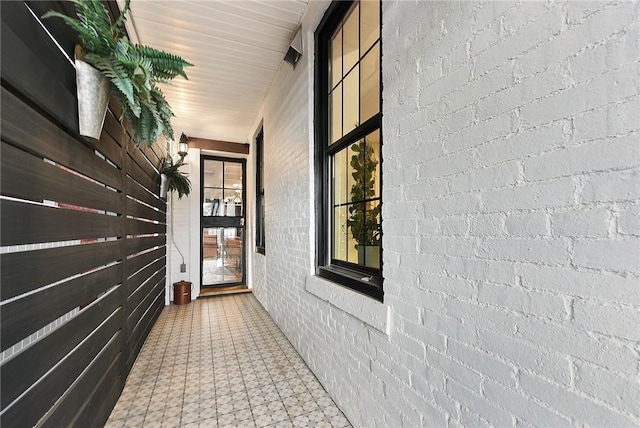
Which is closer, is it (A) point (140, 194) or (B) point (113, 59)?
(B) point (113, 59)

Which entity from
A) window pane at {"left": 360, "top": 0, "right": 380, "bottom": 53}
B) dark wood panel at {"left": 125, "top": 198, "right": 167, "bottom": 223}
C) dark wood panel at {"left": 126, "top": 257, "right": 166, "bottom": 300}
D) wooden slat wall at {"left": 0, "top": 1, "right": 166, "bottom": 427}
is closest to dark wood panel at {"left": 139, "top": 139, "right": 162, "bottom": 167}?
dark wood panel at {"left": 125, "top": 198, "right": 167, "bottom": 223}

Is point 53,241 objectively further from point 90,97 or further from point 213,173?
point 213,173

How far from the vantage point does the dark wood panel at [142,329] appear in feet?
7.99

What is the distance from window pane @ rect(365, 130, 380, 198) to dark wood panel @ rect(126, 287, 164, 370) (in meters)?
2.26

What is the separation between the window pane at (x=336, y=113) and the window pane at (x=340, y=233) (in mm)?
564

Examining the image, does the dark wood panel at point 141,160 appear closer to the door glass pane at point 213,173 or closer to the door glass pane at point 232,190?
the door glass pane at point 213,173

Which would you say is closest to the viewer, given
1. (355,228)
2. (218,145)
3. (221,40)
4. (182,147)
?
(355,228)

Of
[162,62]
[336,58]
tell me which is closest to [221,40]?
[336,58]

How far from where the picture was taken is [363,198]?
6.23 feet

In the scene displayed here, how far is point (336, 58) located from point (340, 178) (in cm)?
94

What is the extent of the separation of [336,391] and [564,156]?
1883 mm

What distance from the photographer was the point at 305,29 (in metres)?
2.46

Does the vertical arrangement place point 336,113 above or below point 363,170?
above

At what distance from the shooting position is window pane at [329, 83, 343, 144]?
87.4 inches
